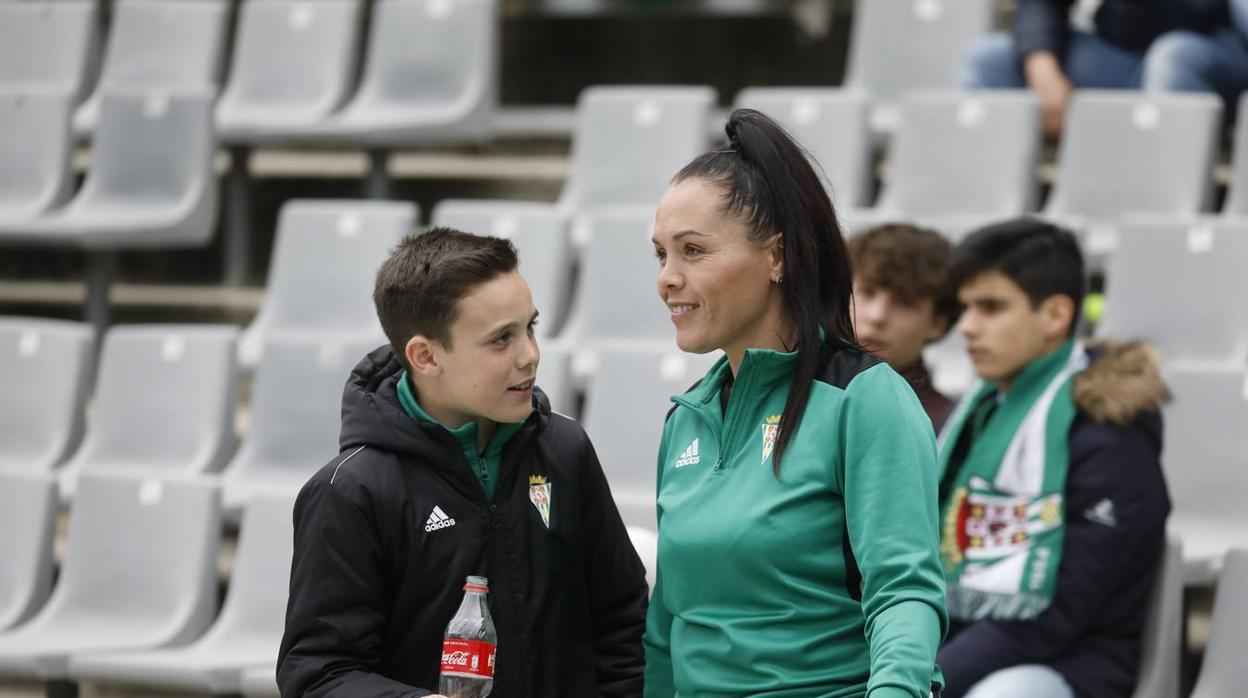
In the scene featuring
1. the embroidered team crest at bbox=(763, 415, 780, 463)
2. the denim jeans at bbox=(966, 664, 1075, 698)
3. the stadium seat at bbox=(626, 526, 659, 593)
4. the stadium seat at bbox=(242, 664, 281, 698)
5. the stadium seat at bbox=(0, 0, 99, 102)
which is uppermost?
the stadium seat at bbox=(0, 0, 99, 102)

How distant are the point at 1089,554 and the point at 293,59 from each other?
3.75 metres

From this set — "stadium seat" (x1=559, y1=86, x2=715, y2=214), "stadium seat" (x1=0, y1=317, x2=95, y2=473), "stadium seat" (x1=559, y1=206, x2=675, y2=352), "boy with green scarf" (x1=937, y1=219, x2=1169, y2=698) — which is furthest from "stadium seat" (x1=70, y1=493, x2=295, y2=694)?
"stadium seat" (x1=559, y1=86, x2=715, y2=214)

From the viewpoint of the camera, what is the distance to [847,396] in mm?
1669

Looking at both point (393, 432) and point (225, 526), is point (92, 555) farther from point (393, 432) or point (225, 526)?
point (393, 432)

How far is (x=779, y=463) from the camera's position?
5.53 ft

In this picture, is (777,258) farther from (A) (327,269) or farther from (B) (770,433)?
(A) (327,269)

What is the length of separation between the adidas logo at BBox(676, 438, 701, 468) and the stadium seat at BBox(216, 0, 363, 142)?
3895 mm

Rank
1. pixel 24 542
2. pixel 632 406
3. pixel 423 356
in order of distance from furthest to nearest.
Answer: pixel 24 542 < pixel 632 406 < pixel 423 356

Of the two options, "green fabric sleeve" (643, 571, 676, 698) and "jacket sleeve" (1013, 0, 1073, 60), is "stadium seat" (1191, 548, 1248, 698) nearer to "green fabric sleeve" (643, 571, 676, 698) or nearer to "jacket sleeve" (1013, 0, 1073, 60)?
"green fabric sleeve" (643, 571, 676, 698)

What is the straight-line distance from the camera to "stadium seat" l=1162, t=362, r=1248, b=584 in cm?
343

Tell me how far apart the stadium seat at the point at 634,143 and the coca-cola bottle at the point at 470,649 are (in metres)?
3.02

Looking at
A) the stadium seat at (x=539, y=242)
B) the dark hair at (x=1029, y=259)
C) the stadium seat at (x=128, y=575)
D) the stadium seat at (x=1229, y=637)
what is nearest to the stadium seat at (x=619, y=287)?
the stadium seat at (x=539, y=242)

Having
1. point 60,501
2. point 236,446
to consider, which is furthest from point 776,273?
point 236,446

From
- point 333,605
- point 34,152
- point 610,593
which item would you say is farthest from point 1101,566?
point 34,152
